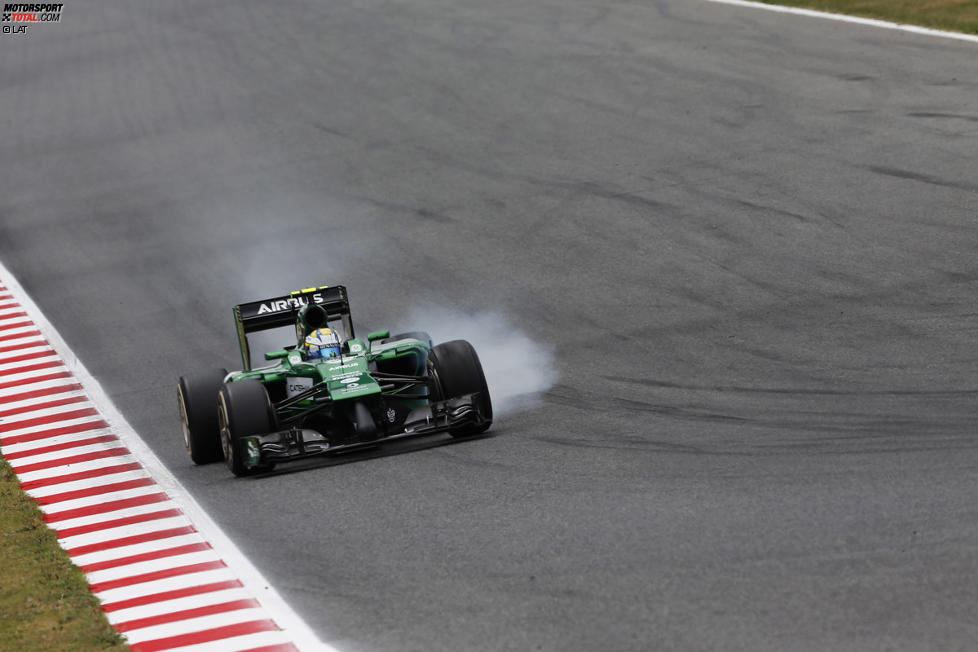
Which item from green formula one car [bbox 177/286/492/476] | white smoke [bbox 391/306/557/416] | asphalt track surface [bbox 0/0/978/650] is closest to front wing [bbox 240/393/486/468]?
green formula one car [bbox 177/286/492/476]

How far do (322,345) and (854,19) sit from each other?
22260 mm

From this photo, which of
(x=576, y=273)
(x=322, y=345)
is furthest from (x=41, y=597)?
(x=576, y=273)

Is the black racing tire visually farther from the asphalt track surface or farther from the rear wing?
the rear wing

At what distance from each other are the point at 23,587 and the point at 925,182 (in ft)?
51.0

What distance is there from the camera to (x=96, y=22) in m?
45.2

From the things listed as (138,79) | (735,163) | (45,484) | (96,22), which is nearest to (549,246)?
(735,163)

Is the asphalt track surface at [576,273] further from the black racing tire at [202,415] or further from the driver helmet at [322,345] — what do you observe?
the driver helmet at [322,345]

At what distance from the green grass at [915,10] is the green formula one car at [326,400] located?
67.9ft

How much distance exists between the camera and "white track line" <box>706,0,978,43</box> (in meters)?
30.5

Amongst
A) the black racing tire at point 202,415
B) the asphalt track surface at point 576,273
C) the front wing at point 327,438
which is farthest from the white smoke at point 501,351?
the black racing tire at point 202,415

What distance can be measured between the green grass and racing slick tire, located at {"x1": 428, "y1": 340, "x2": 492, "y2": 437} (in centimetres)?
2070

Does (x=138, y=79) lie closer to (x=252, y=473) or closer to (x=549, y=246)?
(x=549, y=246)

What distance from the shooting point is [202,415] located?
14.0 metres

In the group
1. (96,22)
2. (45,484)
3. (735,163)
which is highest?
(96,22)
